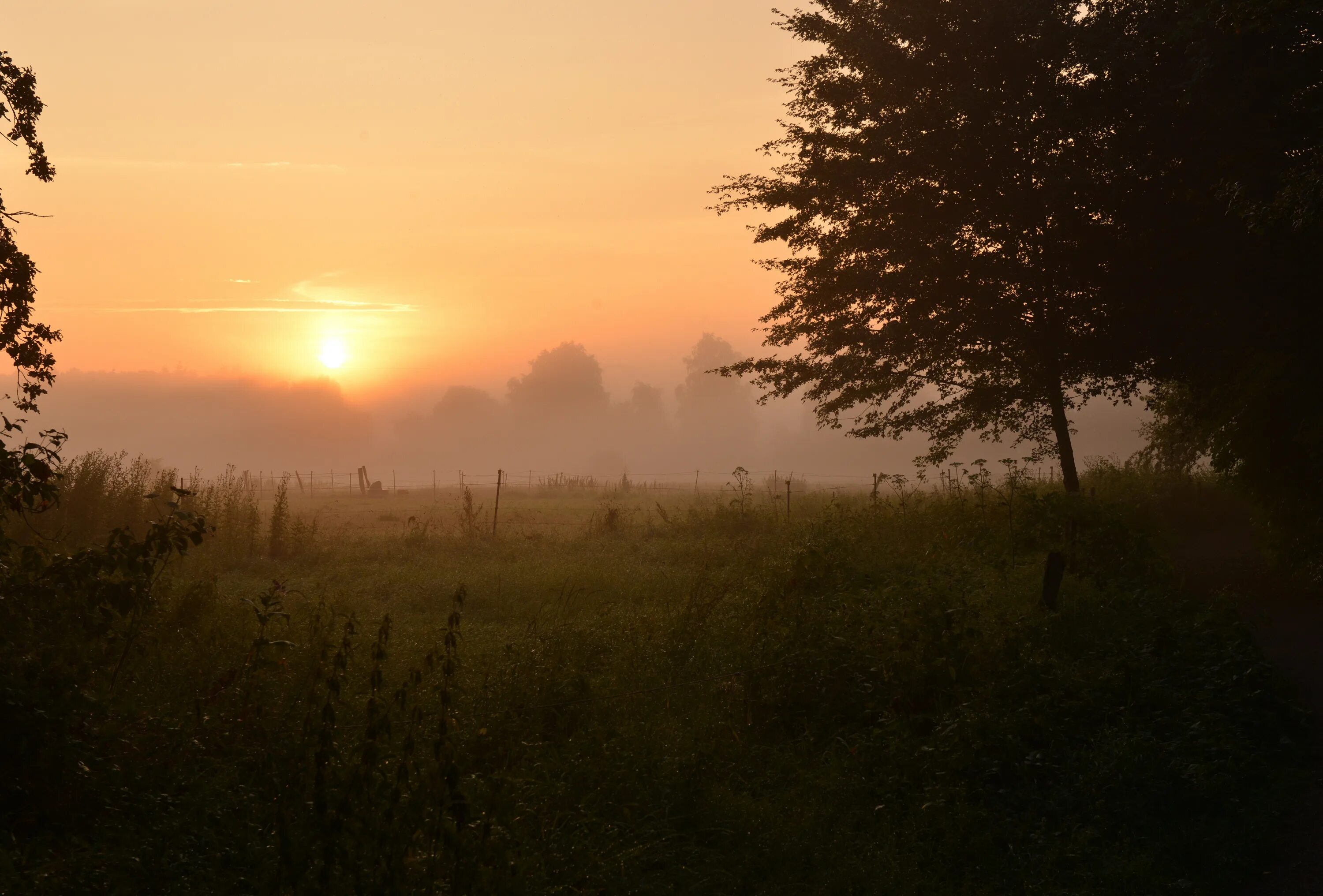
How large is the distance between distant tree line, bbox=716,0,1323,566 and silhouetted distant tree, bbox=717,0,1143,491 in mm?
38

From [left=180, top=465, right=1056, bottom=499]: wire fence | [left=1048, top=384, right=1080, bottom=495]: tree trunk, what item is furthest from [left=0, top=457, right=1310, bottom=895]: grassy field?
[left=180, top=465, right=1056, bottom=499]: wire fence

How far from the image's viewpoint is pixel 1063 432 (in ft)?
51.6

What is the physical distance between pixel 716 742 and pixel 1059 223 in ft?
35.4

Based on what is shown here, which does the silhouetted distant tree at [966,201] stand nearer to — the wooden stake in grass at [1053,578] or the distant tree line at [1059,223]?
the distant tree line at [1059,223]

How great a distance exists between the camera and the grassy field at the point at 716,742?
588cm

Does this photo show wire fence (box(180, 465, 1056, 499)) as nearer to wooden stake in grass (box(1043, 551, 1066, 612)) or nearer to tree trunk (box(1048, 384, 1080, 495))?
tree trunk (box(1048, 384, 1080, 495))

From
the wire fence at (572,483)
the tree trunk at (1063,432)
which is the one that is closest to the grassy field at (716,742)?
the tree trunk at (1063,432)

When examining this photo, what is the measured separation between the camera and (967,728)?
805cm

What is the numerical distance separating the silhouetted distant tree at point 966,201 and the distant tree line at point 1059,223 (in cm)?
4

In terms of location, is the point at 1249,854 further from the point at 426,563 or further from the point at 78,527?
the point at 78,527

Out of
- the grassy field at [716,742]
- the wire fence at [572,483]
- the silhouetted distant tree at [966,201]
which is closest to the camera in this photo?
the grassy field at [716,742]

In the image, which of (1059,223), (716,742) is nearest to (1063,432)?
(1059,223)

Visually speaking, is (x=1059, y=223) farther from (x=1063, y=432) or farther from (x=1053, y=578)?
(x=1053, y=578)

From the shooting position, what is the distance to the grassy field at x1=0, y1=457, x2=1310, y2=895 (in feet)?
19.3
